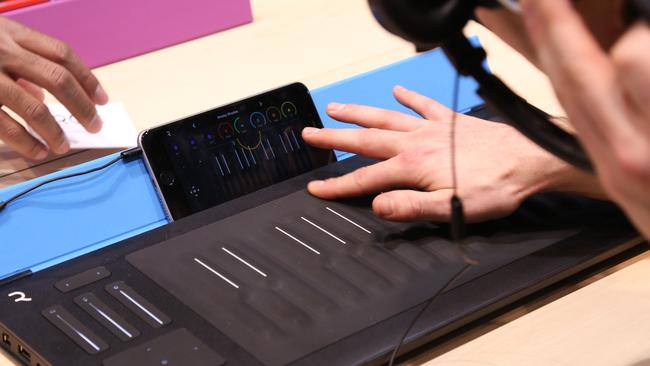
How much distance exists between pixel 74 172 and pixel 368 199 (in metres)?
0.28

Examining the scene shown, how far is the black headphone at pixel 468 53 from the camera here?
0.60 m

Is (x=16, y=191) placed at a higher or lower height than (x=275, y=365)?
higher

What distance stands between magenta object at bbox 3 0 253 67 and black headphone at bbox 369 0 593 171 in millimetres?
770

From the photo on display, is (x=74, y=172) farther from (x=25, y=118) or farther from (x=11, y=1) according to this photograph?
(x=11, y=1)

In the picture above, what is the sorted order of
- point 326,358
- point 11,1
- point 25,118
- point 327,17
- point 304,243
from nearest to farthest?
point 326,358 → point 304,243 → point 25,118 → point 11,1 → point 327,17

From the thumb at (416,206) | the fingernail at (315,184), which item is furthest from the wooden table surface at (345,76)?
the fingernail at (315,184)

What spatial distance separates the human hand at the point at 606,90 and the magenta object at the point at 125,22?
907mm

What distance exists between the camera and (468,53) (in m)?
0.63

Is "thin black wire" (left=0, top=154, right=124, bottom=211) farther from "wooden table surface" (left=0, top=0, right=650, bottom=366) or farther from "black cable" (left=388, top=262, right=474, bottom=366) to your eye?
"black cable" (left=388, top=262, right=474, bottom=366)

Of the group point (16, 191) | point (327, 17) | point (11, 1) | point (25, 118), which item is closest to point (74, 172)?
point (16, 191)

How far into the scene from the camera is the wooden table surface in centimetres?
74

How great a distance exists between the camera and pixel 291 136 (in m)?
0.98

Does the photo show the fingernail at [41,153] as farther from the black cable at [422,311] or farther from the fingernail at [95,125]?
the black cable at [422,311]

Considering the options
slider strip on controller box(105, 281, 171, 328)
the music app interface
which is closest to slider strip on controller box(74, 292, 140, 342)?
slider strip on controller box(105, 281, 171, 328)
